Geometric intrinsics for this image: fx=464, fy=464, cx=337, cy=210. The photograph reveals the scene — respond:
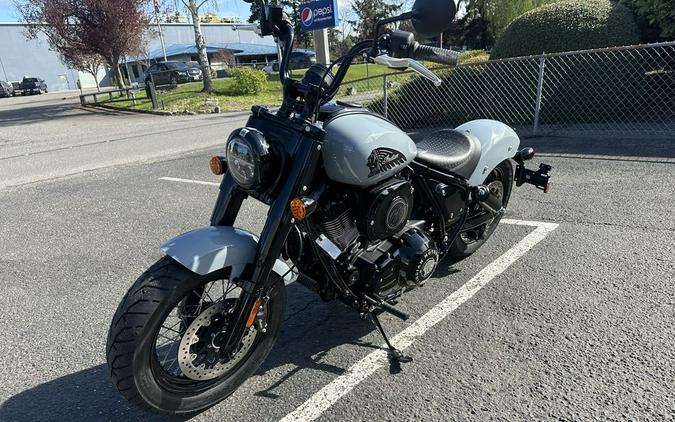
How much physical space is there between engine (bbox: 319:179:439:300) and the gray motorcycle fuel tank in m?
0.13

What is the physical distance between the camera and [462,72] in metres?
9.76

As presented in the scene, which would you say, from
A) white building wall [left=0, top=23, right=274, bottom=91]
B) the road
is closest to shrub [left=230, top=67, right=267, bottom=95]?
the road

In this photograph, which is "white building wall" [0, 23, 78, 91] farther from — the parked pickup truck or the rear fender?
the rear fender

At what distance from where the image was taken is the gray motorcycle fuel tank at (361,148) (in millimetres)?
2363

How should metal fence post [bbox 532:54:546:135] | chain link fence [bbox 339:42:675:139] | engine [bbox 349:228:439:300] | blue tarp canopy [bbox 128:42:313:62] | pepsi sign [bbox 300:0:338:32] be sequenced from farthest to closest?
blue tarp canopy [bbox 128:42:313:62], pepsi sign [bbox 300:0:338:32], chain link fence [bbox 339:42:675:139], metal fence post [bbox 532:54:546:135], engine [bbox 349:228:439:300]

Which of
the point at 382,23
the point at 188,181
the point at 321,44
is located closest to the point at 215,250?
the point at 382,23

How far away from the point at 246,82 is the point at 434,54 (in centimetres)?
2080

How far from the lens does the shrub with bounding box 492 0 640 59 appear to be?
9.09m

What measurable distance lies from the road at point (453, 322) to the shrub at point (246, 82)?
55.5 feet

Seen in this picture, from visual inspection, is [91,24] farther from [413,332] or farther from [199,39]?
[413,332]

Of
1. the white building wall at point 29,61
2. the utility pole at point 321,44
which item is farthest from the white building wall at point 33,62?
the utility pole at point 321,44

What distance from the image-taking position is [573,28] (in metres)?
9.30

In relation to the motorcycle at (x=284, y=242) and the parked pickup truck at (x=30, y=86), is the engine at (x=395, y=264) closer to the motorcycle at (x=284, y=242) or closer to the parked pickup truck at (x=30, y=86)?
the motorcycle at (x=284, y=242)

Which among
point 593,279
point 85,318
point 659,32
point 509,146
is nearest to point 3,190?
point 85,318
